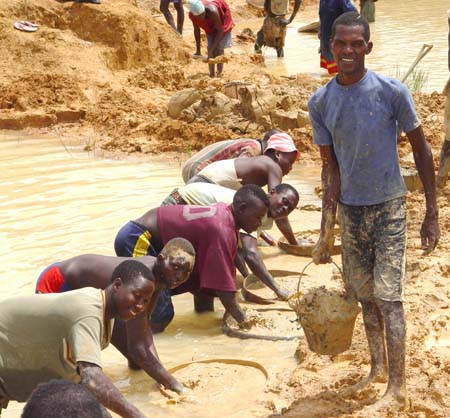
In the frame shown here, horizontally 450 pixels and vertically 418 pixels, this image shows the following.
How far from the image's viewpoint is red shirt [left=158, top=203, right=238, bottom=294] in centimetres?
521

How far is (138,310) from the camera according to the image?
3689mm

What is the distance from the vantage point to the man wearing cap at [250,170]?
6.22 metres

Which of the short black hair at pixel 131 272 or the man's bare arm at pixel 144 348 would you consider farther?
the man's bare arm at pixel 144 348

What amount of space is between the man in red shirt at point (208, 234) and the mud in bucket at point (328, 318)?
1.15 metres

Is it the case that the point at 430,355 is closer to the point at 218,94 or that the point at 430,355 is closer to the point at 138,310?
the point at 138,310

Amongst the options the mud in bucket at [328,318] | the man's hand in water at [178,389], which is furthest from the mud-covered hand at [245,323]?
the mud in bucket at [328,318]

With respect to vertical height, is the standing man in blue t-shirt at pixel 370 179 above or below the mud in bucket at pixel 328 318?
above

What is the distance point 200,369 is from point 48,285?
102 cm

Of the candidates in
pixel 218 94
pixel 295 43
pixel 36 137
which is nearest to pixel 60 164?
pixel 36 137

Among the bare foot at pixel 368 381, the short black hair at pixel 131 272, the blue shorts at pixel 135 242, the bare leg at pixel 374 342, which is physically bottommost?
the bare foot at pixel 368 381

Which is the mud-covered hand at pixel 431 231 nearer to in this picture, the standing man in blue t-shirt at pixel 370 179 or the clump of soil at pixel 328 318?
the standing man in blue t-shirt at pixel 370 179

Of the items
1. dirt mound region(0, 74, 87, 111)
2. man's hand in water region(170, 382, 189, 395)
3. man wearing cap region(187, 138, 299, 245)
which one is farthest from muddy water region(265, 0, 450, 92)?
man's hand in water region(170, 382, 189, 395)

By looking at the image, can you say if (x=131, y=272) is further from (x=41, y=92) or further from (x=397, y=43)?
(x=397, y=43)

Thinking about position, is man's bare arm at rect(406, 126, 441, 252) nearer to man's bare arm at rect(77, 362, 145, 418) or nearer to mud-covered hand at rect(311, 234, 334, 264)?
mud-covered hand at rect(311, 234, 334, 264)
